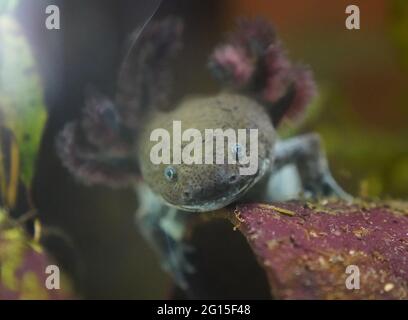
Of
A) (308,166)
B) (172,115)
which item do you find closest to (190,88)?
(172,115)

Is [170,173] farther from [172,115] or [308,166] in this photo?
[308,166]

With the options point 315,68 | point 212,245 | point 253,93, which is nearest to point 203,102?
point 253,93

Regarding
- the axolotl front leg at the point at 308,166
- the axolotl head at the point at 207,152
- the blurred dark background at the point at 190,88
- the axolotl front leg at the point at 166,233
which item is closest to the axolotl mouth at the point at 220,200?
the axolotl head at the point at 207,152

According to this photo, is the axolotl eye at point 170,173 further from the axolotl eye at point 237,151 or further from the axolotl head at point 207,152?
the axolotl eye at point 237,151

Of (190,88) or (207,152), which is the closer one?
(207,152)

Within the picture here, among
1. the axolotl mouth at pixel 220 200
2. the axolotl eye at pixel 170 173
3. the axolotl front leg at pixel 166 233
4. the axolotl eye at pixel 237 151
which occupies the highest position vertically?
the axolotl eye at pixel 237 151

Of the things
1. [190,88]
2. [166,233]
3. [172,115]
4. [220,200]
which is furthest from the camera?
[190,88]

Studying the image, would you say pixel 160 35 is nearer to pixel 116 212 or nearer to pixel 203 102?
pixel 203 102
